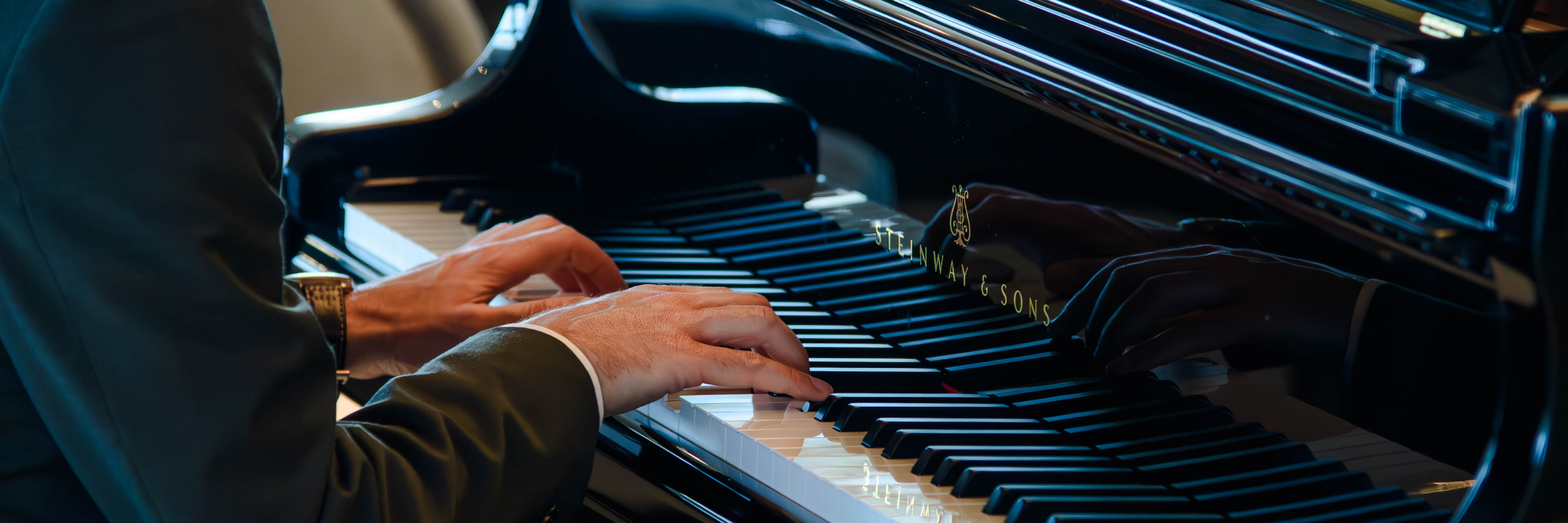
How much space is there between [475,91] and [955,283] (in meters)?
→ 1.12

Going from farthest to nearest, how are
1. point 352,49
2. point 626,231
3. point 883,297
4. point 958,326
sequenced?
1. point 352,49
2. point 626,231
3. point 883,297
4. point 958,326

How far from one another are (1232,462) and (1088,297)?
0.63ft

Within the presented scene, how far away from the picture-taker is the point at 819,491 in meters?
1.02

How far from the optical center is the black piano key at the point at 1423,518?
82 cm

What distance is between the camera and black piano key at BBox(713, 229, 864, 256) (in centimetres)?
148

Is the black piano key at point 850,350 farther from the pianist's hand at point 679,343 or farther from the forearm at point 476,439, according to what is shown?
the forearm at point 476,439

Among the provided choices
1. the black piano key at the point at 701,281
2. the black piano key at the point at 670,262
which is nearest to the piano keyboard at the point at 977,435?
the black piano key at the point at 701,281

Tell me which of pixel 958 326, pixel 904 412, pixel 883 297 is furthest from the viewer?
pixel 883 297

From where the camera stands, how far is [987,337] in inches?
46.9

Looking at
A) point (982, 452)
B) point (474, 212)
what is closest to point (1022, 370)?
point (982, 452)

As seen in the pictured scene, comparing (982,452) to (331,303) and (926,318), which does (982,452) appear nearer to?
(926,318)

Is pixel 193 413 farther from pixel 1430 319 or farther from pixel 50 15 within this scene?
pixel 1430 319

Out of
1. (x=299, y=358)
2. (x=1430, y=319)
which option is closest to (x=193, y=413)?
(x=299, y=358)

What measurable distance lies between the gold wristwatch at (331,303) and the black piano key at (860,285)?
63cm
